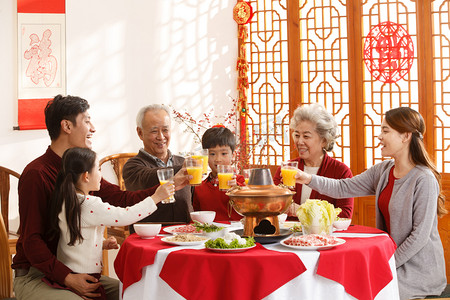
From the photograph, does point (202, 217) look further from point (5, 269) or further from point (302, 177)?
point (5, 269)

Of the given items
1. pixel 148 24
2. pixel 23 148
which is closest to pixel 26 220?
pixel 23 148

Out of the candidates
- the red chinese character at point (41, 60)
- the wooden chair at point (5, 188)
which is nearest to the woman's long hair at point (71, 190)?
the wooden chair at point (5, 188)

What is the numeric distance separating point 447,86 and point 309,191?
6.56 feet

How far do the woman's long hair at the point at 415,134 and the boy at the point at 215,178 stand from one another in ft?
3.16

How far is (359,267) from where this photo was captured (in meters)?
2.25

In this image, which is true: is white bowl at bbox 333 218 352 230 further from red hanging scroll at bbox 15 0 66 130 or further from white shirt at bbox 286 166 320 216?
red hanging scroll at bbox 15 0 66 130

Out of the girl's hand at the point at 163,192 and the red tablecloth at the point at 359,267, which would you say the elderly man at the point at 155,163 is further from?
the red tablecloth at the point at 359,267

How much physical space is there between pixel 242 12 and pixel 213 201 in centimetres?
259

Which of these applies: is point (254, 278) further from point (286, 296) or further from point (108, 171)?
point (108, 171)

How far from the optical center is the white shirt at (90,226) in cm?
257

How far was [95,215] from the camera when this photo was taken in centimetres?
257

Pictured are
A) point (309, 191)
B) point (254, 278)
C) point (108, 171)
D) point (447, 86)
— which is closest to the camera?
point (254, 278)

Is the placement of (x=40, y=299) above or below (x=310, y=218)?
below

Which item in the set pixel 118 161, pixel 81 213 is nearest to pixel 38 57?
pixel 118 161
